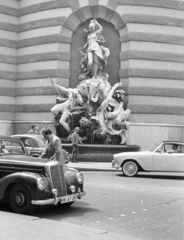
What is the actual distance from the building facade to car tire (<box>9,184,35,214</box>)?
1612 cm

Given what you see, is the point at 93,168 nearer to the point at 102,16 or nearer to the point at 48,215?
the point at 48,215

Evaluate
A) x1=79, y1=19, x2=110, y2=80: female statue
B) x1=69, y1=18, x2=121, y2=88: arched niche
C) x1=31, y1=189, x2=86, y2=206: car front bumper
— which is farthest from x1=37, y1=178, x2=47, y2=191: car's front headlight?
x1=69, y1=18, x2=121, y2=88: arched niche

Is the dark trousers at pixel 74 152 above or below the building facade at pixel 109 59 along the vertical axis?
below

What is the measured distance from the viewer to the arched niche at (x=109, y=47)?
83.4ft

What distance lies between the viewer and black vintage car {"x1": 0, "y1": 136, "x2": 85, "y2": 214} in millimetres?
7543

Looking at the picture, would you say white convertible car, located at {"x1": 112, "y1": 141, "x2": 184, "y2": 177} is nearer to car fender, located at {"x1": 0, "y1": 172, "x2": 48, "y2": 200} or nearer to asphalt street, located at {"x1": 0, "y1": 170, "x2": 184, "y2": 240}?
asphalt street, located at {"x1": 0, "y1": 170, "x2": 184, "y2": 240}

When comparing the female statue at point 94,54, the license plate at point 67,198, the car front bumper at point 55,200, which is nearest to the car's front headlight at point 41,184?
the car front bumper at point 55,200

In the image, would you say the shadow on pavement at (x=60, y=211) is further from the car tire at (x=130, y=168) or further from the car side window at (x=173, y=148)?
the car side window at (x=173, y=148)

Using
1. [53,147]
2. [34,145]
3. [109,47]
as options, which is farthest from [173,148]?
[109,47]

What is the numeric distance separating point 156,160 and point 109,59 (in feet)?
39.8

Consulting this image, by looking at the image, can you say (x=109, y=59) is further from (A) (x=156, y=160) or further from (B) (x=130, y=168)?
(A) (x=156, y=160)

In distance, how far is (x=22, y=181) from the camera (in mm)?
7629

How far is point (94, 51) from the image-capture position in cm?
2427

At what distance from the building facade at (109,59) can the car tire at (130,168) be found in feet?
27.7
